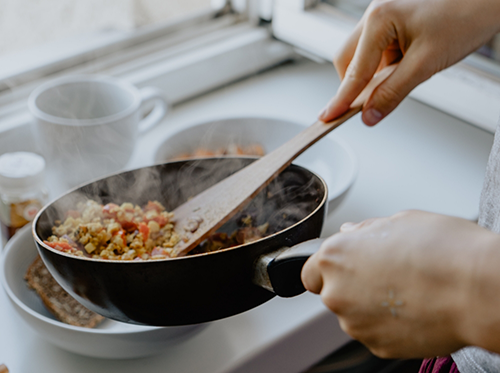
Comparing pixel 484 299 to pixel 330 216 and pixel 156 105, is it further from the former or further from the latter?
pixel 156 105

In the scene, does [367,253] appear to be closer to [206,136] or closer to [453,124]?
[206,136]

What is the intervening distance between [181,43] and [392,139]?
0.50 metres

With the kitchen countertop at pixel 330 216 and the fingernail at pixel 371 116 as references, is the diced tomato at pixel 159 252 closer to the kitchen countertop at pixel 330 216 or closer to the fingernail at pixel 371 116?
the kitchen countertop at pixel 330 216

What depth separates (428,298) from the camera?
343 millimetres

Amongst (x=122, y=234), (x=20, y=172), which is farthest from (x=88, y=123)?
(x=122, y=234)

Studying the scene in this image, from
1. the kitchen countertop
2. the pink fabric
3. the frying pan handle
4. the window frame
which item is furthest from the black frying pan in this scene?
the window frame

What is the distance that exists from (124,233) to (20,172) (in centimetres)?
18

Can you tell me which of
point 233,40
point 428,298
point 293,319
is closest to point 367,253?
point 428,298

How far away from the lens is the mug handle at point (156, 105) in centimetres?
85

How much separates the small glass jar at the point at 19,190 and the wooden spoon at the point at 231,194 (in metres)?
0.20

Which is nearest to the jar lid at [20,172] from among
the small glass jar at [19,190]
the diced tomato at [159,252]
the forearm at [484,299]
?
the small glass jar at [19,190]

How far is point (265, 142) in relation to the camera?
0.92m

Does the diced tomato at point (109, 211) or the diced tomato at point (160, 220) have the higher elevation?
the diced tomato at point (109, 211)

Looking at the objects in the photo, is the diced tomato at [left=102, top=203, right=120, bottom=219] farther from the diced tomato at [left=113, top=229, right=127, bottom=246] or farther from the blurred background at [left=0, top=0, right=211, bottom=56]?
the blurred background at [left=0, top=0, right=211, bottom=56]
